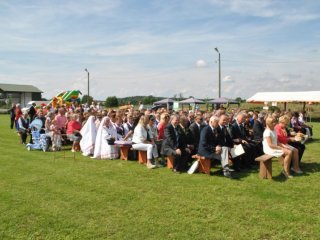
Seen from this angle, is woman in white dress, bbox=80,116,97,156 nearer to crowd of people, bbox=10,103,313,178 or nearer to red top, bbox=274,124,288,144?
crowd of people, bbox=10,103,313,178

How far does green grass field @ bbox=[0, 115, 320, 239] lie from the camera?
4.75 metres

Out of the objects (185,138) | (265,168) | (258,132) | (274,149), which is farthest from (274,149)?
(185,138)

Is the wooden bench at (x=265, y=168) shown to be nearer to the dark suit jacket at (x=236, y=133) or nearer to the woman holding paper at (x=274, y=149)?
the woman holding paper at (x=274, y=149)

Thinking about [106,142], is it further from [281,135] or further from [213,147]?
[281,135]

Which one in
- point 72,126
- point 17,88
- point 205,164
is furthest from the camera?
point 17,88

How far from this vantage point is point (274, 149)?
793 cm

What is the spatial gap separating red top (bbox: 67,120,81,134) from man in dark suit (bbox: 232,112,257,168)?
19.1 feet

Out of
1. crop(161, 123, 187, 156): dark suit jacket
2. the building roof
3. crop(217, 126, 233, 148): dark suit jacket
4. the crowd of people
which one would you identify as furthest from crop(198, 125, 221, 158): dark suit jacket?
the building roof

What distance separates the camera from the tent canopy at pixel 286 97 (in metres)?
33.4

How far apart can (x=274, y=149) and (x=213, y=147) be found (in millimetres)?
1353

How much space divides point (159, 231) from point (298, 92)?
3413 centimetres

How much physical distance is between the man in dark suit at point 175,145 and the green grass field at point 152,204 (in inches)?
14.1

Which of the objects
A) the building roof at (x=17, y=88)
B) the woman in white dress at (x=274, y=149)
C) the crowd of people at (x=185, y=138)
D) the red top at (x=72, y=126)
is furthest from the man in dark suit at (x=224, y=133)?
the building roof at (x=17, y=88)

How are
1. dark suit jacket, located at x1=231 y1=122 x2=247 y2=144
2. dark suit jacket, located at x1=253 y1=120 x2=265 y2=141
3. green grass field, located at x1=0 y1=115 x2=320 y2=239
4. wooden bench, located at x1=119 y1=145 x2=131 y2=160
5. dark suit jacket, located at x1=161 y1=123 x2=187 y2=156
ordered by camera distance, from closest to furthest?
green grass field, located at x1=0 y1=115 x2=320 y2=239 → dark suit jacket, located at x1=161 y1=123 x2=187 y2=156 → dark suit jacket, located at x1=231 y1=122 x2=247 y2=144 → dark suit jacket, located at x1=253 y1=120 x2=265 y2=141 → wooden bench, located at x1=119 y1=145 x2=131 y2=160
